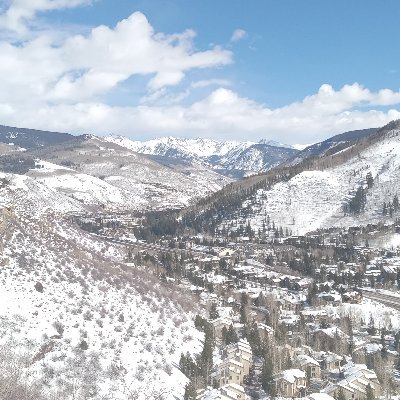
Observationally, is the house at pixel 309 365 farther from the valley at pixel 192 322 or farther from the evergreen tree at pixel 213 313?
the evergreen tree at pixel 213 313

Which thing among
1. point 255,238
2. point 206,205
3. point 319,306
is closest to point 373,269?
point 319,306

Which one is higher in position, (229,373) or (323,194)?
(323,194)

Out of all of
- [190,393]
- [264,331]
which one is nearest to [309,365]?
[264,331]

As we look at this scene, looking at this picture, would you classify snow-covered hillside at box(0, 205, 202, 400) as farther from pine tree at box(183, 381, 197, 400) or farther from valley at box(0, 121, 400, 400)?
pine tree at box(183, 381, 197, 400)

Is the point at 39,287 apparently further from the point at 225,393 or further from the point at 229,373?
the point at 225,393

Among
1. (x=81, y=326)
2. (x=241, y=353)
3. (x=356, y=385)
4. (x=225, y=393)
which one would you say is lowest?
(x=356, y=385)

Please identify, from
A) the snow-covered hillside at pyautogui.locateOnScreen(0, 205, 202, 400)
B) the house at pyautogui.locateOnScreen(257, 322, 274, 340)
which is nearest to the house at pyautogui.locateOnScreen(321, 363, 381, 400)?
the house at pyautogui.locateOnScreen(257, 322, 274, 340)
